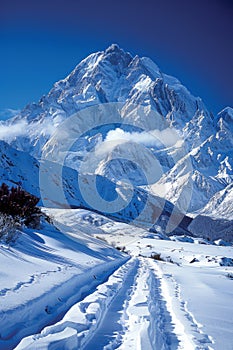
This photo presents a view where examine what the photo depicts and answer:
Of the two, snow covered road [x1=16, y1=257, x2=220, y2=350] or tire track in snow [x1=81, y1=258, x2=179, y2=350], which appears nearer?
snow covered road [x1=16, y1=257, x2=220, y2=350]

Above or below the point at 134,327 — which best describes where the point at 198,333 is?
above

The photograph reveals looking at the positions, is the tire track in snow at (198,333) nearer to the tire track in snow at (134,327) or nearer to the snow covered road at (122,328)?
the snow covered road at (122,328)

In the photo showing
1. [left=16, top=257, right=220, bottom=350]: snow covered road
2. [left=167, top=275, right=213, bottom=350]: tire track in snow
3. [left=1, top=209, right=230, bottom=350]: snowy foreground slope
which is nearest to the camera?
[left=16, top=257, right=220, bottom=350]: snow covered road

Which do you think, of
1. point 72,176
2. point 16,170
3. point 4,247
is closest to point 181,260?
point 4,247

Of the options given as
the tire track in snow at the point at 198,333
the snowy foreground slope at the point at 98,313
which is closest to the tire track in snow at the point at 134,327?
the snowy foreground slope at the point at 98,313

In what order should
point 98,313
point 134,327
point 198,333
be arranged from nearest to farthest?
point 198,333 → point 134,327 → point 98,313

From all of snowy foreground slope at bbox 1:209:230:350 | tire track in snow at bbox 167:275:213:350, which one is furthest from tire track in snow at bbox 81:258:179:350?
tire track in snow at bbox 167:275:213:350

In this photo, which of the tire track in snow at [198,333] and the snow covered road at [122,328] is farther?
the tire track in snow at [198,333]

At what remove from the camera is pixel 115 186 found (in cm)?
13188

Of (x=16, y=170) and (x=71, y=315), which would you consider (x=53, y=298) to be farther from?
(x=16, y=170)

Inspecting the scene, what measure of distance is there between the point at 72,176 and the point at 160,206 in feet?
154

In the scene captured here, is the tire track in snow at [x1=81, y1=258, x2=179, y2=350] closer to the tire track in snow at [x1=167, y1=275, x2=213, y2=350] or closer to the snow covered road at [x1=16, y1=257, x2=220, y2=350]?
the snow covered road at [x1=16, y1=257, x2=220, y2=350]

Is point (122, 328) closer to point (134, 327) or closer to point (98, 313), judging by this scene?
point (134, 327)

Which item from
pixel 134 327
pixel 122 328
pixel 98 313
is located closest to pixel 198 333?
pixel 134 327
